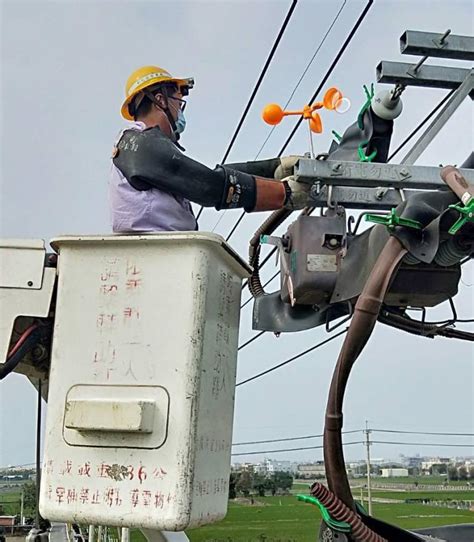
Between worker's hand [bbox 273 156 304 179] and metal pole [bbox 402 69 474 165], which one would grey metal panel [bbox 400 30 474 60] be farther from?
worker's hand [bbox 273 156 304 179]

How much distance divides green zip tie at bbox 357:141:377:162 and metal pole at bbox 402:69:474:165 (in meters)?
0.26

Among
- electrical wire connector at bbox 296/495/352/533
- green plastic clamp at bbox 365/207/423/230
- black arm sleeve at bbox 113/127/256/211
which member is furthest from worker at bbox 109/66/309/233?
electrical wire connector at bbox 296/495/352/533

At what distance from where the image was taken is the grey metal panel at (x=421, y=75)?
2.77m

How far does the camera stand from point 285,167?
241cm

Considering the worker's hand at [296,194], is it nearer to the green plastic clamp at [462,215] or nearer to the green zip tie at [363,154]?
the green zip tie at [363,154]

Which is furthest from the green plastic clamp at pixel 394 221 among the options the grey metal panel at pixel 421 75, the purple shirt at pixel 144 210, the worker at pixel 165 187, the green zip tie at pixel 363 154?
the grey metal panel at pixel 421 75

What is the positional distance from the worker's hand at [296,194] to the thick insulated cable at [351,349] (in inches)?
17.0

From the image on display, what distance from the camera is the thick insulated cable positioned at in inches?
72.6

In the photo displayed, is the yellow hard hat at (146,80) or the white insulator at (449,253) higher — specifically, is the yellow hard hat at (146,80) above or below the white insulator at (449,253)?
above

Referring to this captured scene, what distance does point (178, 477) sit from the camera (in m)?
1.51

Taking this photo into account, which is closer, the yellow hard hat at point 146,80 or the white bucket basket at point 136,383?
the white bucket basket at point 136,383

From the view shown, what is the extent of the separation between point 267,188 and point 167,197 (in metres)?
0.34

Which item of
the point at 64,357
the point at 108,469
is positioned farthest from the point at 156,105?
the point at 108,469

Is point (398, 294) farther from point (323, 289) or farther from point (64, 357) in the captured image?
point (64, 357)
